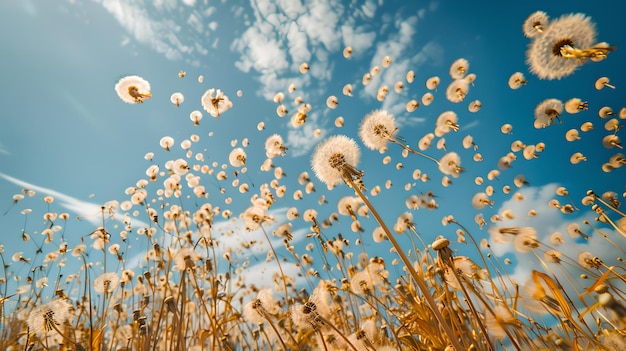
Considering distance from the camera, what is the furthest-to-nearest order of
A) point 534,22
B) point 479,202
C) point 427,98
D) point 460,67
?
1. point 427,98
2. point 460,67
3. point 479,202
4. point 534,22

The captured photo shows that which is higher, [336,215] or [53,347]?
[336,215]

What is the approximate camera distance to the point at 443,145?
256 inches

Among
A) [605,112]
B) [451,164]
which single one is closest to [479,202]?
[451,164]

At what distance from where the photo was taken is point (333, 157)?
1604 millimetres

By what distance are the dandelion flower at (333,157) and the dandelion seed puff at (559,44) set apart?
5.88ft

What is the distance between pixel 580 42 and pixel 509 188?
5123 millimetres

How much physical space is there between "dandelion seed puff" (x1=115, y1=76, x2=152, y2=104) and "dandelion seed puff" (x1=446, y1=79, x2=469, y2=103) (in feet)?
17.7

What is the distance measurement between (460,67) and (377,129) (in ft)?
16.5

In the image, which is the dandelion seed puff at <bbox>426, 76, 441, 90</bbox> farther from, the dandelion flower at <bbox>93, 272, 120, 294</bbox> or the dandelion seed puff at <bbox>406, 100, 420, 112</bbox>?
the dandelion flower at <bbox>93, 272, 120, 294</bbox>

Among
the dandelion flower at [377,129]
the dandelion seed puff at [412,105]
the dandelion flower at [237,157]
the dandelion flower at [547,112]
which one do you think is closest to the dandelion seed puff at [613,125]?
the dandelion flower at [547,112]

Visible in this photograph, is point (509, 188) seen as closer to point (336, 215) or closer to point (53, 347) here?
point (336, 215)

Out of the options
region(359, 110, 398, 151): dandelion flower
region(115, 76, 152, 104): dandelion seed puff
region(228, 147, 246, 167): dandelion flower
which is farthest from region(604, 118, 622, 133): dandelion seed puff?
region(115, 76, 152, 104): dandelion seed puff

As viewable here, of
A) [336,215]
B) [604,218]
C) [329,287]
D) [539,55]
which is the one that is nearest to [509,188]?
[604,218]

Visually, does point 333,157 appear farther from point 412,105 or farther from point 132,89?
point 412,105
